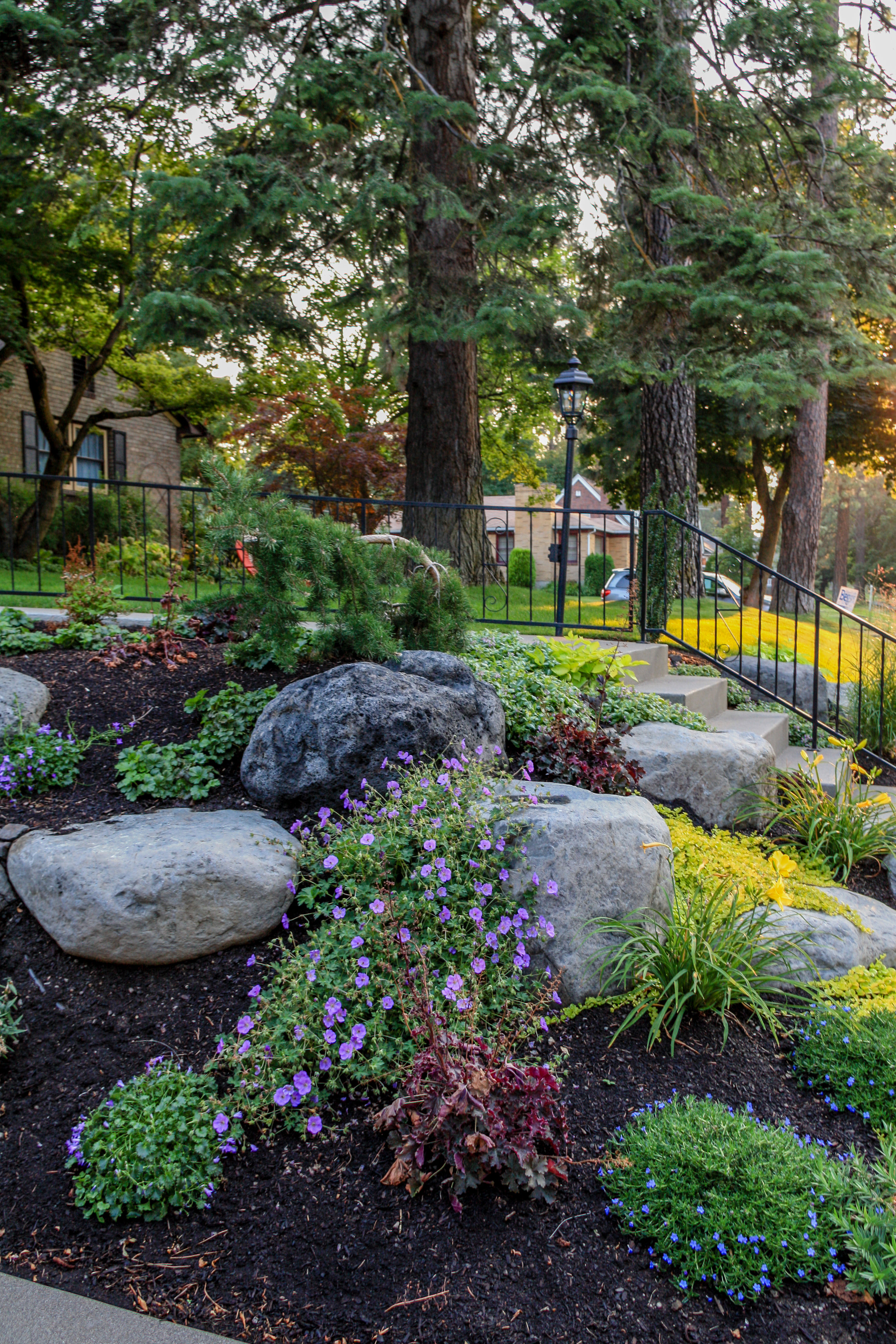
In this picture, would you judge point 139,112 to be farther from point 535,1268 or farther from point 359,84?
point 535,1268

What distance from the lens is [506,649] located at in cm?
→ 558

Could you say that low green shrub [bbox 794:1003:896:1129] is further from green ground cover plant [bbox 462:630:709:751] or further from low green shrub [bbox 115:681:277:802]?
low green shrub [bbox 115:681:277:802]

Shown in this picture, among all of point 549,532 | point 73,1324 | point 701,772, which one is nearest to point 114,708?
point 73,1324

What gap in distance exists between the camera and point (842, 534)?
41.3 meters

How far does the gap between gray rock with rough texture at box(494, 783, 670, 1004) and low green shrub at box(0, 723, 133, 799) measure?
1.98 metres

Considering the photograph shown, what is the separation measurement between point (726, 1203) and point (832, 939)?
1.60 m

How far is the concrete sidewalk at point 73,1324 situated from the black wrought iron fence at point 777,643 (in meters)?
4.93

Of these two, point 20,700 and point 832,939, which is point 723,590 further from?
point 20,700

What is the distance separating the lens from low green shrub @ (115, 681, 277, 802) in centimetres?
376

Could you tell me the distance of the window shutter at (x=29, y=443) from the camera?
18.1 m

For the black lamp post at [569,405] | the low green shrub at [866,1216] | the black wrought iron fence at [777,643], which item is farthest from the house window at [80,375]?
the low green shrub at [866,1216]

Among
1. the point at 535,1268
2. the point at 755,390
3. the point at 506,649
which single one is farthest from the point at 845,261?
the point at 535,1268

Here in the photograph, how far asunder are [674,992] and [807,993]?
2.17 feet

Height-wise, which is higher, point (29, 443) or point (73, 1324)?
point (29, 443)
